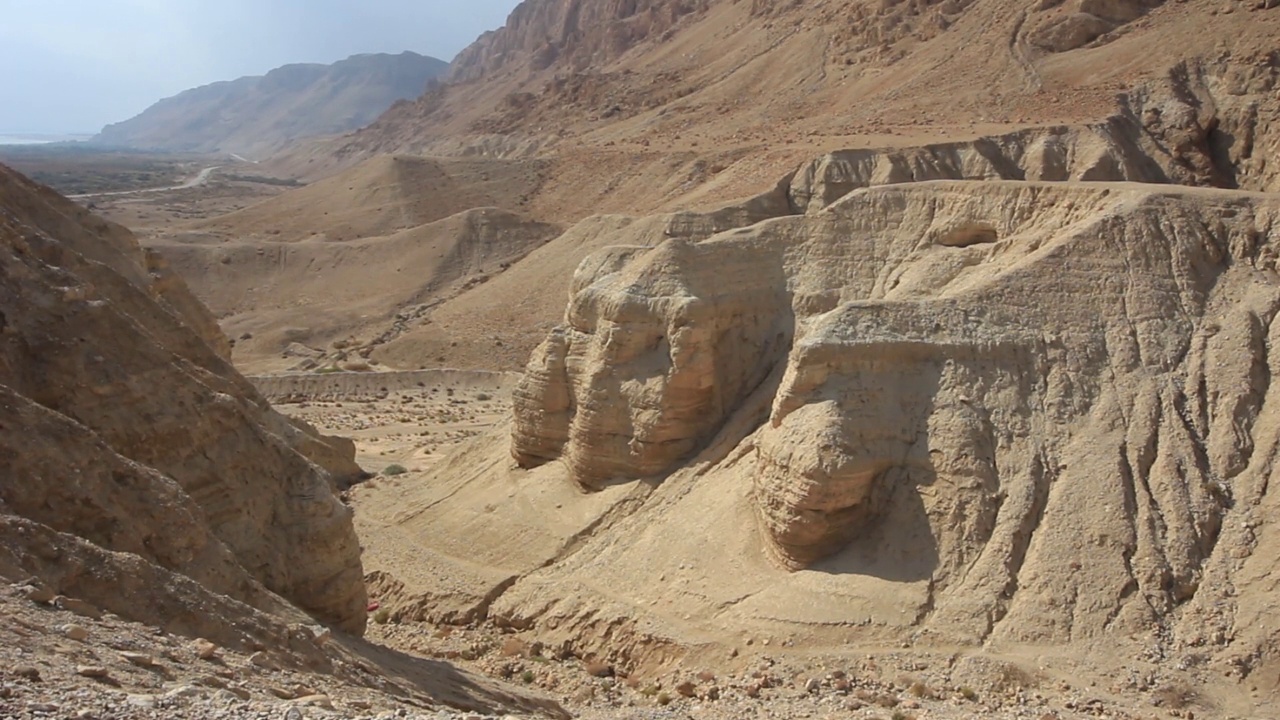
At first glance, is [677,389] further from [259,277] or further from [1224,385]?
[259,277]

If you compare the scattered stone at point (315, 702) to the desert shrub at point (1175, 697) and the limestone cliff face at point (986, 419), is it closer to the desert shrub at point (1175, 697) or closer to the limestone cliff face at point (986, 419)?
the limestone cliff face at point (986, 419)

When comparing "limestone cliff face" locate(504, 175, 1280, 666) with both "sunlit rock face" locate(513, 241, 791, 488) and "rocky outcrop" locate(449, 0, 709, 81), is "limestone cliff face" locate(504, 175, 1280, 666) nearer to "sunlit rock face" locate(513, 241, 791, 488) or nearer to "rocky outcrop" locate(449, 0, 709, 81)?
"sunlit rock face" locate(513, 241, 791, 488)

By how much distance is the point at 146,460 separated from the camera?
483 inches

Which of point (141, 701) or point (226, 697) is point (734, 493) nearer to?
point (226, 697)

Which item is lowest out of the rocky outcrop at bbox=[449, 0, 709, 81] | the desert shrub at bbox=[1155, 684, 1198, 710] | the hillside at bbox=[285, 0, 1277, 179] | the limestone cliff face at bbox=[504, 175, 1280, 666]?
the desert shrub at bbox=[1155, 684, 1198, 710]

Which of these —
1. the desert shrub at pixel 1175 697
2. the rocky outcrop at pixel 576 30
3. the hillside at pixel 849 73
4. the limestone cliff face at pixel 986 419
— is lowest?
the desert shrub at pixel 1175 697

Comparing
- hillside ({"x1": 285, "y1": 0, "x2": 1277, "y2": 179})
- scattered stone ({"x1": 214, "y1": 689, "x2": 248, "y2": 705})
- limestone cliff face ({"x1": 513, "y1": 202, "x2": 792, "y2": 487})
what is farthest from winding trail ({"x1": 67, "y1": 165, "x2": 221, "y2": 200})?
scattered stone ({"x1": 214, "y1": 689, "x2": 248, "y2": 705})

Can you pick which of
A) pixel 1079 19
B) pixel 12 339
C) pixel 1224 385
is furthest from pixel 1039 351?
pixel 1079 19

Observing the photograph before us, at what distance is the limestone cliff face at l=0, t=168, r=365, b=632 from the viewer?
1041cm

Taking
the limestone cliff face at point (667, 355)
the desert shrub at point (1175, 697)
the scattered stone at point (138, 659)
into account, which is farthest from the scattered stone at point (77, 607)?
the limestone cliff face at point (667, 355)

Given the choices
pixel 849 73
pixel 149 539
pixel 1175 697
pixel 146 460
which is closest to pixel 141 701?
pixel 149 539

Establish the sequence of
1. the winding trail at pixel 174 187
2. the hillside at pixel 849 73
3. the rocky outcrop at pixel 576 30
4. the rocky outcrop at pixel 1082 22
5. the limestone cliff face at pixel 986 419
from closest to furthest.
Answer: the limestone cliff face at pixel 986 419
the hillside at pixel 849 73
the rocky outcrop at pixel 1082 22
the winding trail at pixel 174 187
the rocky outcrop at pixel 576 30

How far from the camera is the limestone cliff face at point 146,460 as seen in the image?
1041 cm

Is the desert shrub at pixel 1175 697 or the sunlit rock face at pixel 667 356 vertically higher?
the sunlit rock face at pixel 667 356
